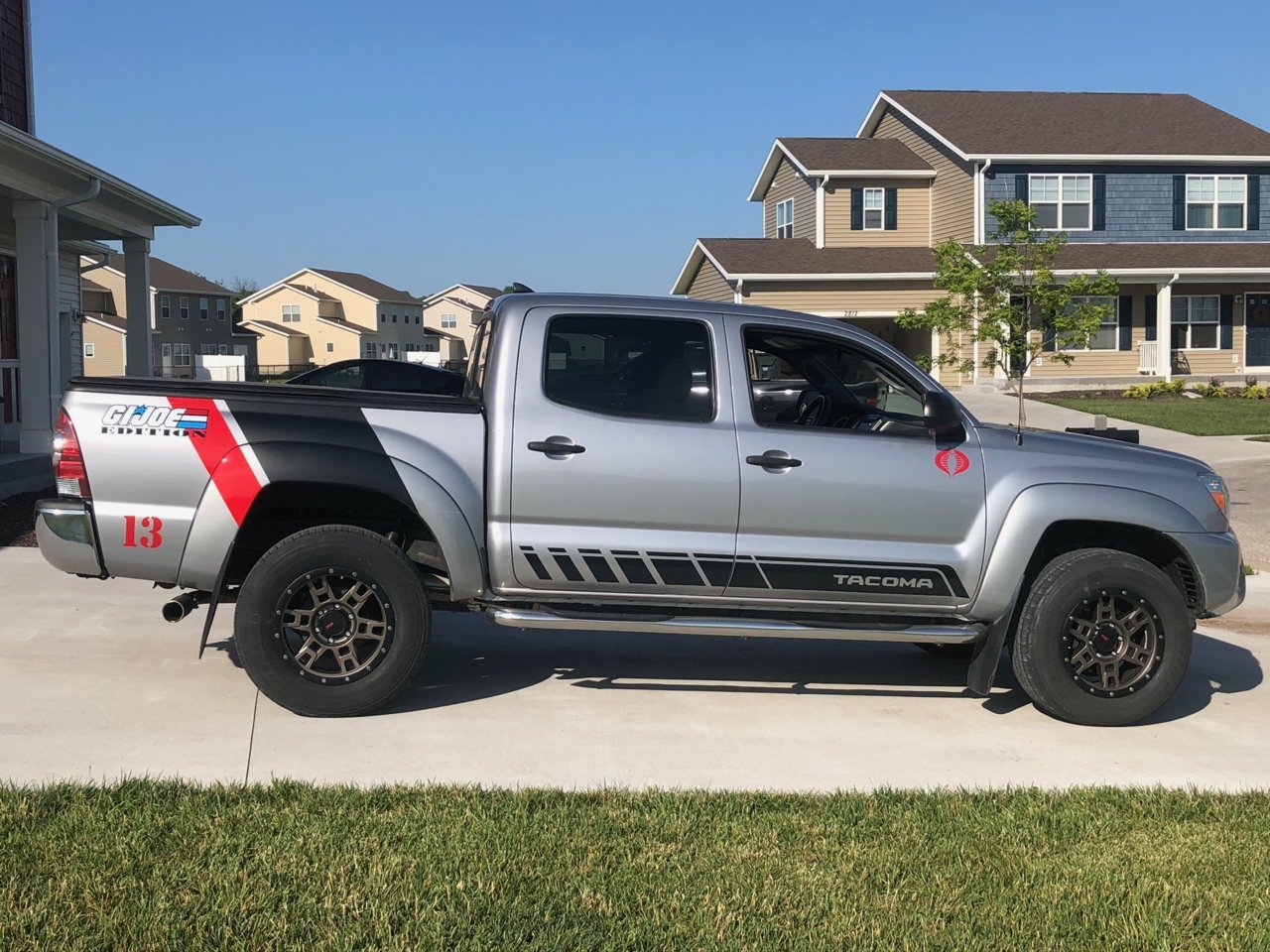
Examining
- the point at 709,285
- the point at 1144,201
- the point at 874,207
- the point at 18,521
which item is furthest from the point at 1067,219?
the point at 18,521

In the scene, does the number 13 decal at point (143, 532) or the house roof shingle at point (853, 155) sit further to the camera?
the house roof shingle at point (853, 155)

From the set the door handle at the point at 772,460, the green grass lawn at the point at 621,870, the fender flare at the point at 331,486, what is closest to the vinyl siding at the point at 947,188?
the door handle at the point at 772,460

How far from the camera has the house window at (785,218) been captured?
125 ft

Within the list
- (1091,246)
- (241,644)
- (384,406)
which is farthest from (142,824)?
(1091,246)

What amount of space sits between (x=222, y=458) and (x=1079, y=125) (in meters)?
34.4

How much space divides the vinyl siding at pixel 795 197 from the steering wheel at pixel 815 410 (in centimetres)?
2999

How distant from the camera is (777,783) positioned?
5324 mm

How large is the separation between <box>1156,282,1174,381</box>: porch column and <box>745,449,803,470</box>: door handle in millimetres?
30673

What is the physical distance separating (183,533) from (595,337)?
83.6 inches

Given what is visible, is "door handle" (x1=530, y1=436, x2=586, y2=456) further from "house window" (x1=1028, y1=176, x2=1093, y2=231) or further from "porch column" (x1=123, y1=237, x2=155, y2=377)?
"house window" (x1=1028, y1=176, x2=1093, y2=231)

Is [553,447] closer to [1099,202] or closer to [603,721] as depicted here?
[603,721]

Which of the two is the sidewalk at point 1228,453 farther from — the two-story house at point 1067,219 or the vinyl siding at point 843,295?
the two-story house at point 1067,219

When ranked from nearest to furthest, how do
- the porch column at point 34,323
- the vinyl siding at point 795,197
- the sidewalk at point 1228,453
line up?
the sidewalk at point 1228,453
the porch column at point 34,323
the vinyl siding at point 795,197

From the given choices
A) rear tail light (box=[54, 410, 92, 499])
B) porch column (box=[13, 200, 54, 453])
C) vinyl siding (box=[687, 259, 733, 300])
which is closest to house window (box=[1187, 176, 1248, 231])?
vinyl siding (box=[687, 259, 733, 300])
